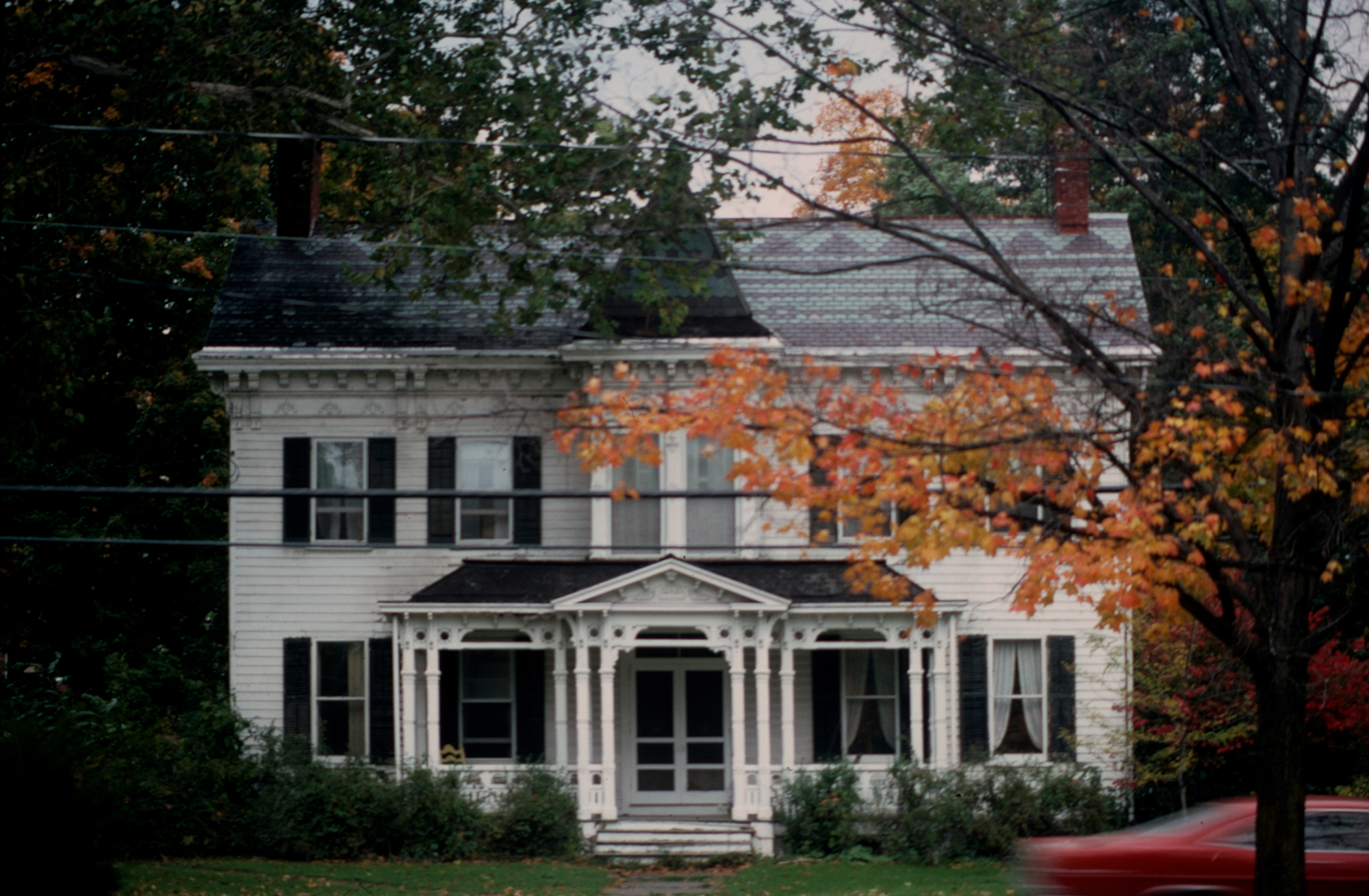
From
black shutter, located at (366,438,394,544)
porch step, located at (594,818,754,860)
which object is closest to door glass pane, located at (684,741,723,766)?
porch step, located at (594,818,754,860)

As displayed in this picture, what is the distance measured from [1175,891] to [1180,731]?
24.1 ft

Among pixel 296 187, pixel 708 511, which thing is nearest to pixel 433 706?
pixel 708 511

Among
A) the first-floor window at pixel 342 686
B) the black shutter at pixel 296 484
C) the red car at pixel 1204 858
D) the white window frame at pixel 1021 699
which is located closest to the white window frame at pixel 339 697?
the first-floor window at pixel 342 686

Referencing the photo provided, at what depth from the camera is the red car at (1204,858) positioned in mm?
12750

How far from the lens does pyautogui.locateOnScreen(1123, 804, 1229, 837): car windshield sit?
13133 millimetres

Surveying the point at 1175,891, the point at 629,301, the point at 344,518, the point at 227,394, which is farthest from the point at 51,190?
the point at 1175,891

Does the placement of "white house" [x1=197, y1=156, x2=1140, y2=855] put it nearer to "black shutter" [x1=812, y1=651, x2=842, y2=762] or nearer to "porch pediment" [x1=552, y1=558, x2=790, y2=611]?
"black shutter" [x1=812, y1=651, x2=842, y2=762]

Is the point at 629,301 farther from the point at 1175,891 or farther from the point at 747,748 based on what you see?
the point at 1175,891

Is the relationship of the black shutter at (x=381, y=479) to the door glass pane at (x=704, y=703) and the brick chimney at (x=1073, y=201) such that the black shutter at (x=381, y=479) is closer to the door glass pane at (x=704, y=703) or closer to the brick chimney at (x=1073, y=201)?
the door glass pane at (x=704, y=703)

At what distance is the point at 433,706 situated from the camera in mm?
21281

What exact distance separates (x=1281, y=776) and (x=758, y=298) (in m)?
14.6

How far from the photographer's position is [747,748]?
2253cm

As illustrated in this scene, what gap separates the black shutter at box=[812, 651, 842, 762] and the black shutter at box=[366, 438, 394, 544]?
695 cm

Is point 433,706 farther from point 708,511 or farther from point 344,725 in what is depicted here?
point 708,511
